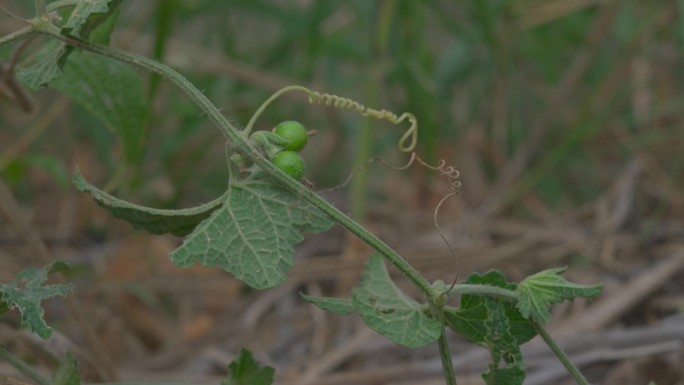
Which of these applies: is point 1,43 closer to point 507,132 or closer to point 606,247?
point 606,247

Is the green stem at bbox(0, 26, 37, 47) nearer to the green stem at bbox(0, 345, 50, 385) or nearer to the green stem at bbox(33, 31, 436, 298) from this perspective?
the green stem at bbox(33, 31, 436, 298)

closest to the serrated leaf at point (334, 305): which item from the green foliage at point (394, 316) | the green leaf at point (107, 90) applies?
the green foliage at point (394, 316)

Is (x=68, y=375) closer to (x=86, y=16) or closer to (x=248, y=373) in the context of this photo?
(x=248, y=373)

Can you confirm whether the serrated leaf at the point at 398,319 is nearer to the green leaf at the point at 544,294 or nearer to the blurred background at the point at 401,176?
the green leaf at the point at 544,294

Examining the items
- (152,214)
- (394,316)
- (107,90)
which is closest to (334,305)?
(394,316)

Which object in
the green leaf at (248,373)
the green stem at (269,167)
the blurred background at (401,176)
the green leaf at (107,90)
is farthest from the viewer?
the blurred background at (401,176)

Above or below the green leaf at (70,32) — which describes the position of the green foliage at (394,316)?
below

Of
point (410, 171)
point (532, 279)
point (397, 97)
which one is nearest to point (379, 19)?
point (397, 97)
